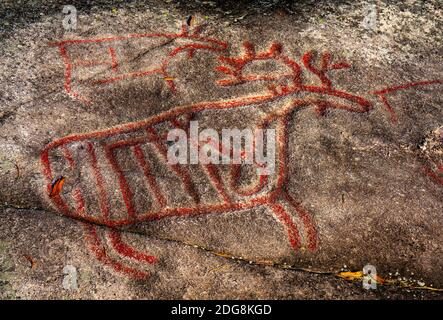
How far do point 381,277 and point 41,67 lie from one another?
7.62 feet

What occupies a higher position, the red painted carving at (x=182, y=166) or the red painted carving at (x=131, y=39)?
the red painted carving at (x=131, y=39)

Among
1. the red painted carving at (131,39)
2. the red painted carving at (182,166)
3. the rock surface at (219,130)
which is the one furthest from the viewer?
the red painted carving at (131,39)

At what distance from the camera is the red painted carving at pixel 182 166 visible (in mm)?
2668

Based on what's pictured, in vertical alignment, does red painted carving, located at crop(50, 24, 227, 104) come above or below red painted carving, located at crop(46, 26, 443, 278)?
above

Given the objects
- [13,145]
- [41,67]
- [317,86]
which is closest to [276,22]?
[317,86]

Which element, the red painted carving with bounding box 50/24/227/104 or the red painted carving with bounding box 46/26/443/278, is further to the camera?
the red painted carving with bounding box 50/24/227/104

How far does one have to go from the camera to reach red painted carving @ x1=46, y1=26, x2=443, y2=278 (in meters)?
2.67

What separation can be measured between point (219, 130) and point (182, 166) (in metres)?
0.32

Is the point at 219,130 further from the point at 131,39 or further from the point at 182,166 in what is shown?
the point at 131,39

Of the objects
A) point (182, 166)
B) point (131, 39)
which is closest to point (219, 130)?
point (182, 166)

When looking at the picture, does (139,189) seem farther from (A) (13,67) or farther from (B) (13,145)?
(A) (13,67)

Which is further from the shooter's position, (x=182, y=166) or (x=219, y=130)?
(x=219, y=130)

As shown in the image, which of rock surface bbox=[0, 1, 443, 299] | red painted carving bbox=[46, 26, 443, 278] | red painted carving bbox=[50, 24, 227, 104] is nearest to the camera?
rock surface bbox=[0, 1, 443, 299]

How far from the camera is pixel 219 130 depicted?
3.08 meters
